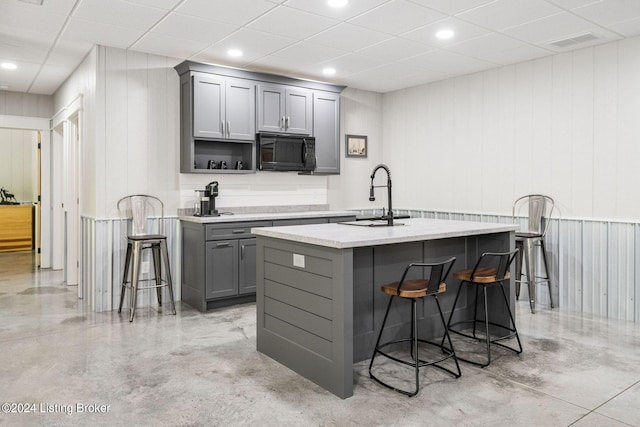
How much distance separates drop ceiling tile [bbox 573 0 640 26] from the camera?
3729mm

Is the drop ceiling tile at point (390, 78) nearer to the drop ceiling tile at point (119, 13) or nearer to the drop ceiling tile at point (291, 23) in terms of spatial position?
the drop ceiling tile at point (291, 23)

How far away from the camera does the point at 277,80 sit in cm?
579

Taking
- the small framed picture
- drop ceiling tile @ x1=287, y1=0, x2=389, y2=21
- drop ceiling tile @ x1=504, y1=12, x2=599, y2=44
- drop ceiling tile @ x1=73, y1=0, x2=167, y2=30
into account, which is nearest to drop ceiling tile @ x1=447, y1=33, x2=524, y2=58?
drop ceiling tile @ x1=504, y1=12, x2=599, y2=44

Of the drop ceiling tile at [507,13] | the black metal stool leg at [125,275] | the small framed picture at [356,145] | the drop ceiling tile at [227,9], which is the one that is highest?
the drop ceiling tile at [507,13]

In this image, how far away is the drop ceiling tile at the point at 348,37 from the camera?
436cm

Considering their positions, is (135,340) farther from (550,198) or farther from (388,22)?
(550,198)

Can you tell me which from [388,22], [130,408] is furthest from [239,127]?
[130,408]

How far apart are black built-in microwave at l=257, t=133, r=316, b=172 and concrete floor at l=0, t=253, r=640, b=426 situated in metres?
2.09

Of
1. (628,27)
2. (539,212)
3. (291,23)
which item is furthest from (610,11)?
(291,23)

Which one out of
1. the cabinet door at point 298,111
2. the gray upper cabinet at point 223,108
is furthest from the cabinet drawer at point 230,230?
the cabinet door at point 298,111

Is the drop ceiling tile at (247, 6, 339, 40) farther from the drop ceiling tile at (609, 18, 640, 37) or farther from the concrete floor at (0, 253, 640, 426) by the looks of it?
the concrete floor at (0, 253, 640, 426)

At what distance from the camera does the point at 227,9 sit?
12.7 ft

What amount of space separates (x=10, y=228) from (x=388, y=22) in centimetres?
892

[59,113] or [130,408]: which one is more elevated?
[59,113]
